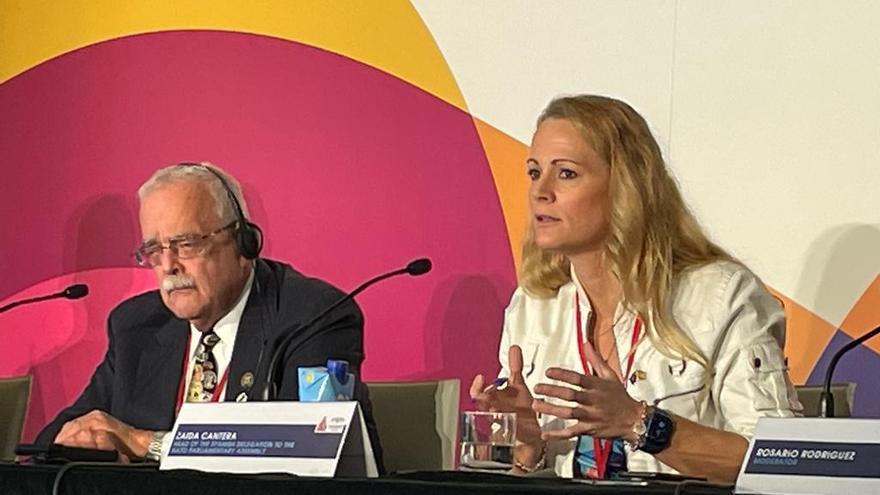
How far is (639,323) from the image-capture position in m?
2.70

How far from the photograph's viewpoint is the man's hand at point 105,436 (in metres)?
2.74

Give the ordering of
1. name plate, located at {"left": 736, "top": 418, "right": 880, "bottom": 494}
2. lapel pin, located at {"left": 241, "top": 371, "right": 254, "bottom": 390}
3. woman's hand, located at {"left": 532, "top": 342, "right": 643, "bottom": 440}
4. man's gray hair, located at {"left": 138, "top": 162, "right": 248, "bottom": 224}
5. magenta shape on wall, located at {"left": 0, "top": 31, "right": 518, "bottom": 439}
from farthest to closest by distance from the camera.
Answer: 1. magenta shape on wall, located at {"left": 0, "top": 31, "right": 518, "bottom": 439}
2. man's gray hair, located at {"left": 138, "top": 162, "right": 248, "bottom": 224}
3. lapel pin, located at {"left": 241, "top": 371, "right": 254, "bottom": 390}
4. woman's hand, located at {"left": 532, "top": 342, "right": 643, "bottom": 440}
5. name plate, located at {"left": 736, "top": 418, "right": 880, "bottom": 494}

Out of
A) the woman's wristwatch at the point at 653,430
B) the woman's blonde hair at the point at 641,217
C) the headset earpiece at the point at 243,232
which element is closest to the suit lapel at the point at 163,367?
the headset earpiece at the point at 243,232

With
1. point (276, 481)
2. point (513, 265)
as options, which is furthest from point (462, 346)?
point (276, 481)

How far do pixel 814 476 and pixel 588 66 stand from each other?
81.4 inches

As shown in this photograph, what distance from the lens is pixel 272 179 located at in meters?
4.15

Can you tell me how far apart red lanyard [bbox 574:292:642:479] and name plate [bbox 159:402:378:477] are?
0.62 m

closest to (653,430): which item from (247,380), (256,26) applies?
(247,380)

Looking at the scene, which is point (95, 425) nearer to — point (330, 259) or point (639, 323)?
point (639, 323)

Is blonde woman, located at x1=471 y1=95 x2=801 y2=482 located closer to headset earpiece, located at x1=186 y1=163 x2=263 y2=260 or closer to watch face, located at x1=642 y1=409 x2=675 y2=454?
watch face, located at x1=642 y1=409 x2=675 y2=454

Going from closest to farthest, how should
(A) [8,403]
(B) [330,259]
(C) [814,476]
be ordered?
(C) [814,476], (A) [8,403], (B) [330,259]

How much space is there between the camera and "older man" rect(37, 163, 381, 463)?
305 cm

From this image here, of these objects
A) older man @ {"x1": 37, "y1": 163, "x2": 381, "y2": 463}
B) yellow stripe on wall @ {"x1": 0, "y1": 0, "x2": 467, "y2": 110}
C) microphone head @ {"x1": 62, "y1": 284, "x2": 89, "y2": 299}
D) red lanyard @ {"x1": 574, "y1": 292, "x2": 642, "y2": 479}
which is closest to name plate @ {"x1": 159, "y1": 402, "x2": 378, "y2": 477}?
red lanyard @ {"x1": 574, "y1": 292, "x2": 642, "y2": 479}

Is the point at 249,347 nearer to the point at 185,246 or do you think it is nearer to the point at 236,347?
the point at 236,347
